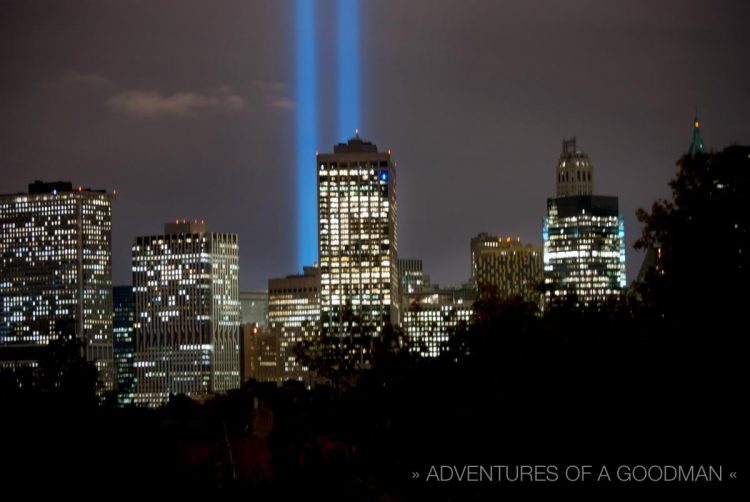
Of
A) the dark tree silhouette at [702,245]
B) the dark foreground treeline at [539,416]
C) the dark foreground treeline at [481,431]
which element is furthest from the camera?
the dark tree silhouette at [702,245]

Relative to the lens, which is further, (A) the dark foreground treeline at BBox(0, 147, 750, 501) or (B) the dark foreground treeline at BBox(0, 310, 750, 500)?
(A) the dark foreground treeline at BBox(0, 147, 750, 501)

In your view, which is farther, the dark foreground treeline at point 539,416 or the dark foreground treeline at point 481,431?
the dark foreground treeline at point 539,416

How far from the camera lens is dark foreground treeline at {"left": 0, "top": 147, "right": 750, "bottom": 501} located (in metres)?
43.7

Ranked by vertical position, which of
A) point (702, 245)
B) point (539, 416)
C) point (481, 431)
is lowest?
point (481, 431)

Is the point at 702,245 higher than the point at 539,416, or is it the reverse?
the point at 702,245

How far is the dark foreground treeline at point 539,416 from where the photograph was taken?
4366cm

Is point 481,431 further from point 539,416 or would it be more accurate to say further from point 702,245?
point 702,245

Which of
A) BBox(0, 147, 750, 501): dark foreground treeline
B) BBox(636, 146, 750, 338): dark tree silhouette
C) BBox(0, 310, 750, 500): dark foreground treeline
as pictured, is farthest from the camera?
BBox(636, 146, 750, 338): dark tree silhouette

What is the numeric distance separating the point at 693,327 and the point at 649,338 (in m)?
1.44

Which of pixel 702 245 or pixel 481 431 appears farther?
pixel 702 245

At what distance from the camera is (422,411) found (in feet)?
164

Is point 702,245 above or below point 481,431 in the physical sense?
above

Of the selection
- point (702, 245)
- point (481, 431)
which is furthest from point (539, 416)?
point (702, 245)

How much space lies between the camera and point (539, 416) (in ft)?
156
